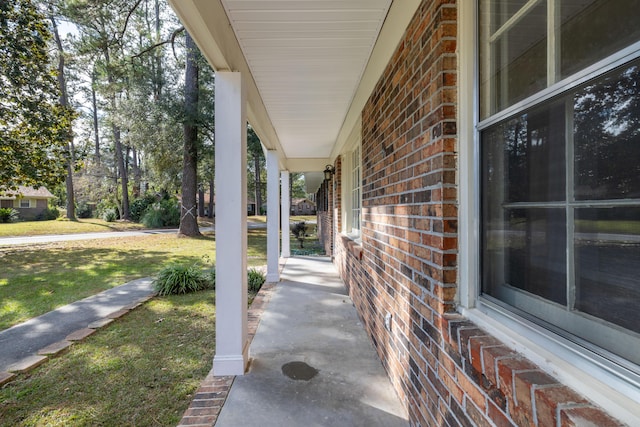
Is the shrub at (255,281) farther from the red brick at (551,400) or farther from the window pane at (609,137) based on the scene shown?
the window pane at (609,137)

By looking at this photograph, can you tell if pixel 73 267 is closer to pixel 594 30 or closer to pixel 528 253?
pixel 528 253

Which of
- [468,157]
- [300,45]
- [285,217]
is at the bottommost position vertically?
[285,217]

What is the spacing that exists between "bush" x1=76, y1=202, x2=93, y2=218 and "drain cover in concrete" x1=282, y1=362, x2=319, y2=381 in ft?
106

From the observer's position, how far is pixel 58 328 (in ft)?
12.4

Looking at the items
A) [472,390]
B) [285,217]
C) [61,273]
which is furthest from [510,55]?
[61,273]

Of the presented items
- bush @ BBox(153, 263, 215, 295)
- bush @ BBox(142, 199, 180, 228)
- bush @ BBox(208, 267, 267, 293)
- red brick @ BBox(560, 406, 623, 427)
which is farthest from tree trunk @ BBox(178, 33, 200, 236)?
red brick @ BBox(560, 406, 623, 427)

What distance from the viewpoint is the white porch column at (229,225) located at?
256 cm

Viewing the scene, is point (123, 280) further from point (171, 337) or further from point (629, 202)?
point (629, 202)

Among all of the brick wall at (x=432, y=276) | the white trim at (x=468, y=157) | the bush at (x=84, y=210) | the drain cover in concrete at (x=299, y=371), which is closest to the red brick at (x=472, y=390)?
the brick wall at (x=432, y=276)

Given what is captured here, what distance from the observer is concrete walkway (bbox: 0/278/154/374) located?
3027mm

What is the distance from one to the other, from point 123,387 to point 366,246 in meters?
2.52

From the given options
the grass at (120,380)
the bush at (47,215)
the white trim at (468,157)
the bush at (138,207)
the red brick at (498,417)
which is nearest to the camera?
the red brick at (498,417)

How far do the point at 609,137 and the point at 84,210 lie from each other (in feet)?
113

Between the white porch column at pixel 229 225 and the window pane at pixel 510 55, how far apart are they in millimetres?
1848
